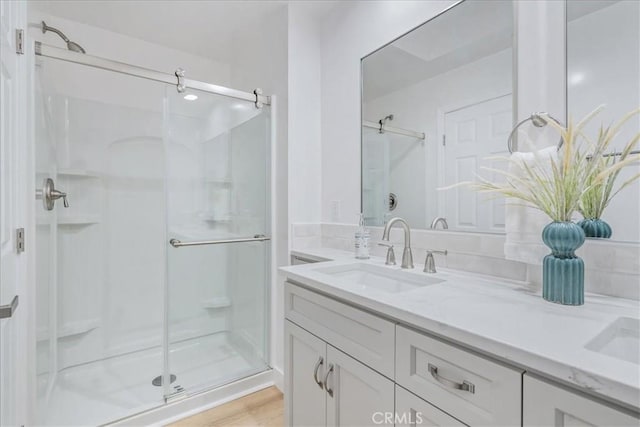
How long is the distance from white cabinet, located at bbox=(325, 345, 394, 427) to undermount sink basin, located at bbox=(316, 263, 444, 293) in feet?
1.03

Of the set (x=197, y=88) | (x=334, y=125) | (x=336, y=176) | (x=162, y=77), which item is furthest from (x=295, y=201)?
(x=162, y=77)

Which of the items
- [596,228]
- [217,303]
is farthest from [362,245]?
[217,303]

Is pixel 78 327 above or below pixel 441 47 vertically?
below

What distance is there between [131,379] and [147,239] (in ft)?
3.13

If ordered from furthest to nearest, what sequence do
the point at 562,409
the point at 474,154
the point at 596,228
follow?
the point at 474,154 < the point at 596,228 < the point at 562,409

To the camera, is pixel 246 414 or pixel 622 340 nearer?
pixel 622 340

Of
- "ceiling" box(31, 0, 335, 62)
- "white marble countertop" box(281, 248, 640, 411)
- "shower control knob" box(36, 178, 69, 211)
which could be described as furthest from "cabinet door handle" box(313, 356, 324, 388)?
"ceiling" box(31, 0, 335, 62)

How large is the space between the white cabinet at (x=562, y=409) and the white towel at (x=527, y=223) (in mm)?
493

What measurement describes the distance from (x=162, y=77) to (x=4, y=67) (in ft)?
2.62

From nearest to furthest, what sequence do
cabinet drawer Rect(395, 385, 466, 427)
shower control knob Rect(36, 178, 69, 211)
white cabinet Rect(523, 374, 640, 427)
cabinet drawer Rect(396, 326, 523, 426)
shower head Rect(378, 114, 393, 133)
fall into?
1. white cabinet Rect(523, 374, 640, 427)
2. cabinet drawer Rect(396, 326, 523, 426)
3. cabinet drawer Rect(395, 385, 466, 427)
4. shower control knob Rect(36, 178, 69, 211)
5. shower head Rect(378, 114, 393, 133)

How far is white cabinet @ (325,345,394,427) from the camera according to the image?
0.89 meters

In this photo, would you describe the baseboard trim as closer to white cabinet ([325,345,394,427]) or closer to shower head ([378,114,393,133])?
white cabinet ([325,345,394,427])

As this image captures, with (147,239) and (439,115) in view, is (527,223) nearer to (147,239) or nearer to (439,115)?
(439,115)

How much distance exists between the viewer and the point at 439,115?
1445 mm
